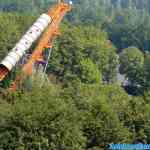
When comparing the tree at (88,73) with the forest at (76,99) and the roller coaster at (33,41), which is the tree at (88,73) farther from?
the roller coaster at (33,41)

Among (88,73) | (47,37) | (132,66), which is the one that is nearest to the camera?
(47,37)

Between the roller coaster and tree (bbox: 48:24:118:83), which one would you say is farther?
tree (bbox: 48:24:118:83)

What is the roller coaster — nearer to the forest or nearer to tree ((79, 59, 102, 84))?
the forest

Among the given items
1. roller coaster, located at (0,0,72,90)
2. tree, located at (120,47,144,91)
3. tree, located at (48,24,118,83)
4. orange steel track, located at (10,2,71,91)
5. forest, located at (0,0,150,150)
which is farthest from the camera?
tree, located at (120,47,144,91)

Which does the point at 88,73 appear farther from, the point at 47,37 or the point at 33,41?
the point at 33,41

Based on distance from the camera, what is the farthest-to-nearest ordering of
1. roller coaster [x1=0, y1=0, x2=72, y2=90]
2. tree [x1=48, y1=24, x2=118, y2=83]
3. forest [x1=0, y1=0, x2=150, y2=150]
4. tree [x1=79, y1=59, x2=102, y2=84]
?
tree [x1=48, y1=24, x2=118, y2=83], tree [x1=79, y1=59, x2=102, y2=84], roller coaster [x1=0, y1=0, x2=72, y2=90], forest [x1=0, y1=0, x2=150, y2=150]

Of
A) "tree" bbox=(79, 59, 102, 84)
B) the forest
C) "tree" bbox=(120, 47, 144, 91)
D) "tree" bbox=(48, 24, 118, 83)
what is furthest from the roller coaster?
"tree" bbox=(120, 47, 144, 91)

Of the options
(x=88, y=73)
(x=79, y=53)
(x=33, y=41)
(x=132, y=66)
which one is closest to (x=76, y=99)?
(x=33, y=41)

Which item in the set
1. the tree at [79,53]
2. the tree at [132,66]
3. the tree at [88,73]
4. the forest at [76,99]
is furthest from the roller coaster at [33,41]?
the tree at [132,66]

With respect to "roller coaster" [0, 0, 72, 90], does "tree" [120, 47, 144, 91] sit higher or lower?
higher
